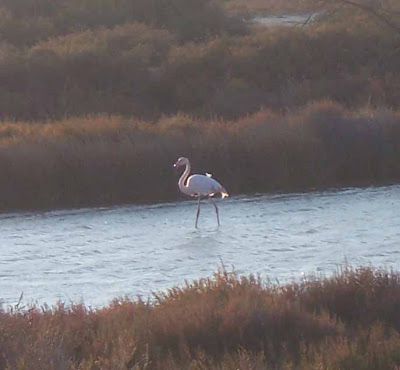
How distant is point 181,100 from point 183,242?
44.1 ft

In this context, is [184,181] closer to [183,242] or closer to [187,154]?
[187,154]

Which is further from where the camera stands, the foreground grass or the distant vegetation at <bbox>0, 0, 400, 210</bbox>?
the distant vegetation at <bbox>0, 0, 400, 210</bbox>

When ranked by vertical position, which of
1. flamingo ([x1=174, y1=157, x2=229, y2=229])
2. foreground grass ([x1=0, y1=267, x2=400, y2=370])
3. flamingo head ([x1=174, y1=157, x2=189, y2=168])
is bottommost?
foreground grass ([x1=0, y1=267, x2=400, y2=370])

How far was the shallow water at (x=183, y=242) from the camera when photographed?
41.9 feet

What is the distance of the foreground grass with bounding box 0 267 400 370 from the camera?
7578 mm

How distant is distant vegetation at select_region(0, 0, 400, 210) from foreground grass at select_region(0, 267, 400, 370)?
510 cm

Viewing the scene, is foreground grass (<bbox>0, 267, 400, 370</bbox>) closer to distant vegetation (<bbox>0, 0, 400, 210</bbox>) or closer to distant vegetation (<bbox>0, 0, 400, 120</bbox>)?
distant vegetation (<bbox>0, 0, 400, 210</bbox>)

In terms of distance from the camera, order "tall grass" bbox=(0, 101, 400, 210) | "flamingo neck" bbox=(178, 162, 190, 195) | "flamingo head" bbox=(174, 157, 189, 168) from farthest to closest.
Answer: "tall grass" bbox=(0, 101, 400, 210), "flamingo head" bbox=(174, 157, 189, 168), "flamingo neck" bbox=(178, 162, 190, 195)

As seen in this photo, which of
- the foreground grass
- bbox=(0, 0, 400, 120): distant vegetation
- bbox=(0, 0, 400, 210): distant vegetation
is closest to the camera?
the foreground grass

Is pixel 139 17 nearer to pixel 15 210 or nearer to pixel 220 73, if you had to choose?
pixel 220 73

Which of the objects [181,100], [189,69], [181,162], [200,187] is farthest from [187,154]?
[189,69]

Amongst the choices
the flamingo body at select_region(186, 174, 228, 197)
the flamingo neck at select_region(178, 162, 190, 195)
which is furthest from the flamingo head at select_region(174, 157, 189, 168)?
the flamingo body at select_region(186, 174, 228, 197)

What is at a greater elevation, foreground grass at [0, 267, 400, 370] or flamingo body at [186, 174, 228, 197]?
flamingo body at [186, 174, 228, 197]

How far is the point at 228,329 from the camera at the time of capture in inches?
343
